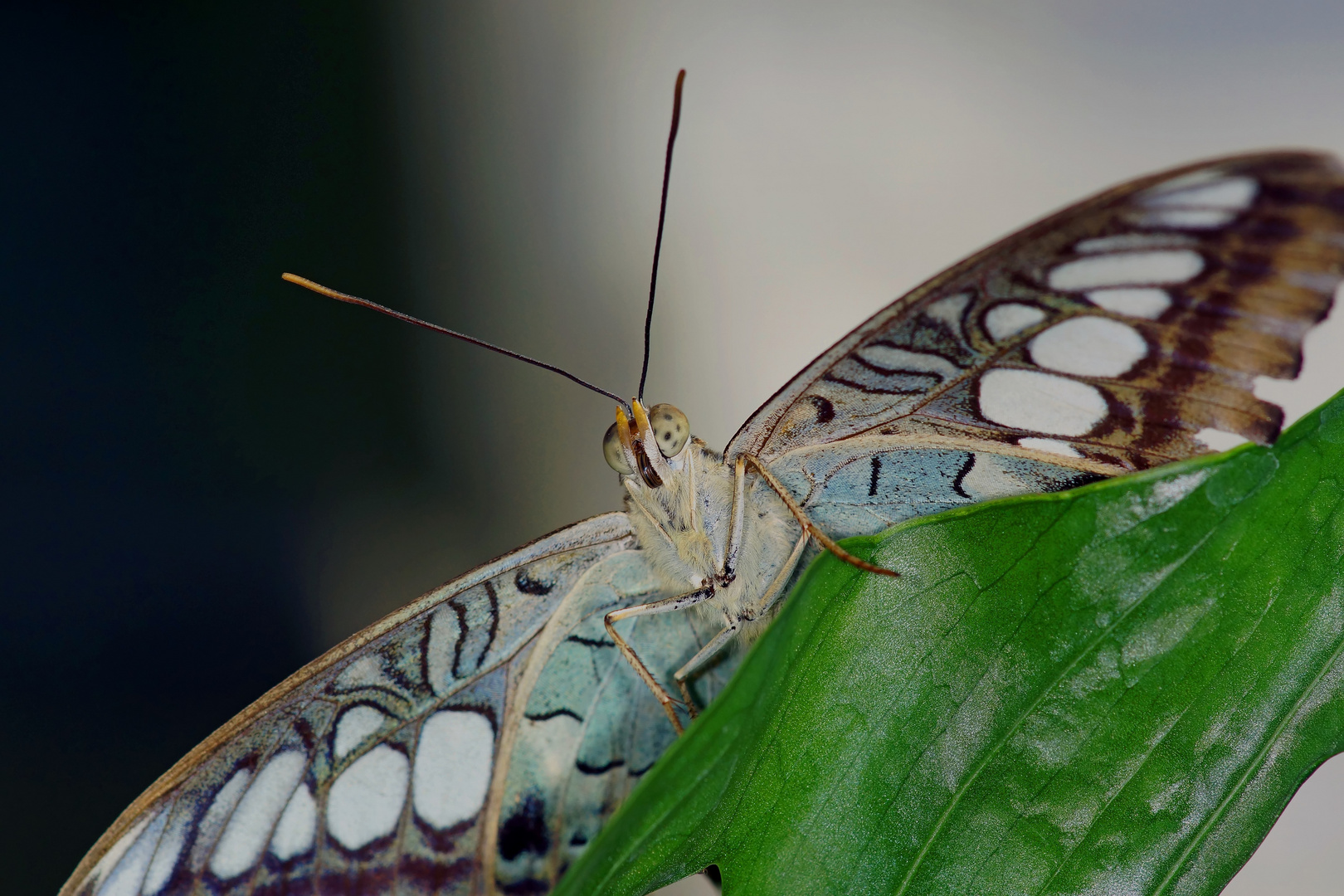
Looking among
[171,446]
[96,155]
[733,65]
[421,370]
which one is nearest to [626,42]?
[733,65]

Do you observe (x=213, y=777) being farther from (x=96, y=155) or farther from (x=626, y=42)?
(x=626, y=42)

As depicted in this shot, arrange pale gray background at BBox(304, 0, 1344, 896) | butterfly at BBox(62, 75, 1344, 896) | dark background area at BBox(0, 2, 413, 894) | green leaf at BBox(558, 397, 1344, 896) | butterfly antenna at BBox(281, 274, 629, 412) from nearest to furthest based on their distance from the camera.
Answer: green leaf at BBox(558, 397, 1344, 896) < butterfly at BBox(62, 75, 1344, 896) < butterfly antenna at BBox(281, 274, 629, 412) < dark background area at BBox(0, 2, 413, 894) < pale gray background at BBox(304, 0, 1344, 896)

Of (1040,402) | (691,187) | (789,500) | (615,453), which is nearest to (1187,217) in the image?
(1040,402)

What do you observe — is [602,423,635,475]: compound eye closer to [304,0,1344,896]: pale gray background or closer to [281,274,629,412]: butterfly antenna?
[281,274,629,412]: butterfly antenna

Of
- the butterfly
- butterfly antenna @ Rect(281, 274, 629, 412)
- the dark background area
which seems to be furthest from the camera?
the dark background area

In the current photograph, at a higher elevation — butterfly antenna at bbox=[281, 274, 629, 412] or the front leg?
butterfly antenna at bbox=[281, 274, 629, 412]

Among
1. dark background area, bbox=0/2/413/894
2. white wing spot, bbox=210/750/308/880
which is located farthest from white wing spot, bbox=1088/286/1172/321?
dark background area, bbox=0/2/413/894

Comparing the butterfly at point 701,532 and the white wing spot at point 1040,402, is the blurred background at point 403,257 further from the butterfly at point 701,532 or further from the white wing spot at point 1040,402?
the white wing spot at point 1040,402
